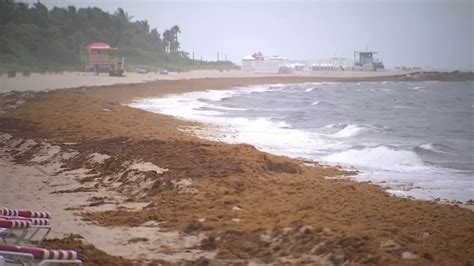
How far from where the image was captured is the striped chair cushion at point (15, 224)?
7.97 feet

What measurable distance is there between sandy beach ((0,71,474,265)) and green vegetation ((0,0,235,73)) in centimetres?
18

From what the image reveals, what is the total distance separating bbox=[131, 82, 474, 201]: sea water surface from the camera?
362cm

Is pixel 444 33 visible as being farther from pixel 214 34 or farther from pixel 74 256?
pixel 74 256

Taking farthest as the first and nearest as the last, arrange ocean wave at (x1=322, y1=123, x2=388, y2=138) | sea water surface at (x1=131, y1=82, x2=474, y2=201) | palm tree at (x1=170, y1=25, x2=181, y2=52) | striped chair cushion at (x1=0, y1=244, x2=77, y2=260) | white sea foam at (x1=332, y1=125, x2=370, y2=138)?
1. white sea foam at (x1=332, y1=125, x2=370, y2=138)
2. ocean wave at (x1=322, y1=123, x2=388, y2=138)
3. palm tree at (x1=170, y1=25, x2=181, y2=52)
4. sea water surface at (x1=131, y1=82, x2=474, y2=201)
5. striped chair cushion at (x1=0, y1=244, x2=77, y2=260)

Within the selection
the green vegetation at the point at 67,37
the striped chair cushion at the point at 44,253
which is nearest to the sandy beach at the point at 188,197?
the green vegetation at the point at 67,37

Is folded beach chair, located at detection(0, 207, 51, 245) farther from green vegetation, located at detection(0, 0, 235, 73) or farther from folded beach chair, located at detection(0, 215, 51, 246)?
green vegetation, located at detection(0, 0, 235, 73)

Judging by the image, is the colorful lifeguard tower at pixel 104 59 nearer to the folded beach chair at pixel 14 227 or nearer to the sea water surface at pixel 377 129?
the sea water surface at pixel 377 129

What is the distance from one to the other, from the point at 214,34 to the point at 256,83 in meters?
0.90

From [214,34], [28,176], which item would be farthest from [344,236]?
[28,176]

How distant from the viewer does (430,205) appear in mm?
2990

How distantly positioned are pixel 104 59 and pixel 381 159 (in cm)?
243

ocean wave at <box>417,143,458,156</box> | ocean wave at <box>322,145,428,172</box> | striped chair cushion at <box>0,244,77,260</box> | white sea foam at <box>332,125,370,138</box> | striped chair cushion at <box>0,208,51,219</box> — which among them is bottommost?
ocean wave at <box>322,145,428,172</box>

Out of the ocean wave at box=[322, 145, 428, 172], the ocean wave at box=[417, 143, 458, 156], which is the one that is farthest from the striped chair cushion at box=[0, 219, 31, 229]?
the ocean wave at box=[417, 143, 458, 156]

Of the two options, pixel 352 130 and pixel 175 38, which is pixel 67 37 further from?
pixel 352 130
